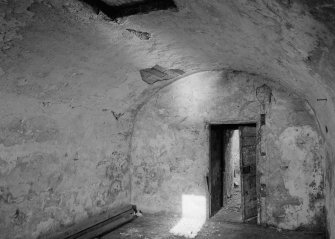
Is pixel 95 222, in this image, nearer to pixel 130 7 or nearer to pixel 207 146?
pixel 207 146

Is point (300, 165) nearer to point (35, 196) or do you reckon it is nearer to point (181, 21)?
point (181, 21)

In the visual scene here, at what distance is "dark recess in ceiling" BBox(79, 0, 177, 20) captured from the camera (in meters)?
2.79

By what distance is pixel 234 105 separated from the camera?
536cm

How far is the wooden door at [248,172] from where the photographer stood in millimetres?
5418

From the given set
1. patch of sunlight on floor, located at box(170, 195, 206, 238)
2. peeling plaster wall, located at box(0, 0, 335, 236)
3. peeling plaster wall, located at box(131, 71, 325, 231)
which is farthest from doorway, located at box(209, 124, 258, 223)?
peeling plaster wall, located at box(0, 0, 335, 236)

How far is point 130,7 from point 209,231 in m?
3.73

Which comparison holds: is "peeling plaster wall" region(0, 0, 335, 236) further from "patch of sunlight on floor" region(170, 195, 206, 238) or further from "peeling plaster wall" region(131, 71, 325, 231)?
"patch of sunlight on floor" region(170, 195, 206, 238)

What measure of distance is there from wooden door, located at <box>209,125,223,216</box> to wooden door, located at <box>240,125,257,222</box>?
22.0 inches

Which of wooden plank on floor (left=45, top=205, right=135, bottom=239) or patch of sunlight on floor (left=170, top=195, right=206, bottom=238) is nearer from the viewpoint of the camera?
wooden plank on floor (left=45, top=205, right=135, bottom=239)

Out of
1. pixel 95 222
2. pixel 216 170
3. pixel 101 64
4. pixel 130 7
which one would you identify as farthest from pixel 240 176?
pixel 130 7

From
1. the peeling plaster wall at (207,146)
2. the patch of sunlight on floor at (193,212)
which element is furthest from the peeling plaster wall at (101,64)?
the patch of sunlight on floor at (193,212)

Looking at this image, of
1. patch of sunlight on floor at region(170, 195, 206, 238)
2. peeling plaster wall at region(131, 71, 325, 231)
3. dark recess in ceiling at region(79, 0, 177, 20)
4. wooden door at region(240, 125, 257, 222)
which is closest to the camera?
dark recess in ceiling at region(79, 0, 177, 20)

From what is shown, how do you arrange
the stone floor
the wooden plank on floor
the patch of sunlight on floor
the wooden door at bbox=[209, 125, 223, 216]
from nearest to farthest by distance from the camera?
the wooden plank on floor < the stone floor < the patch of sunlight on floor < the wooden door at bbox=[209, 125, 223, 216]

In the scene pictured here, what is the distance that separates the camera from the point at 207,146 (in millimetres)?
5594
